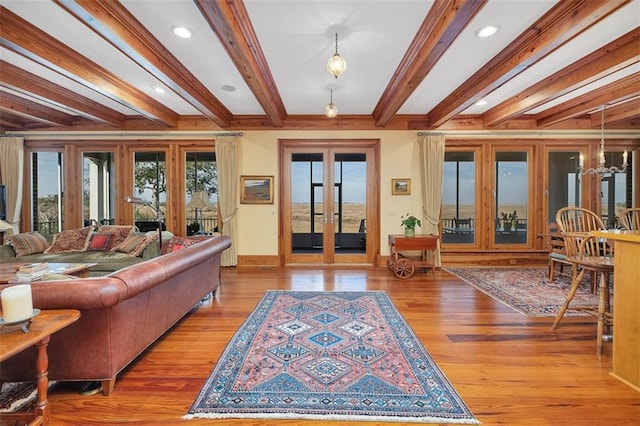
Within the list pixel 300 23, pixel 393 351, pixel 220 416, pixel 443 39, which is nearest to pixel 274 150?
pixel 300 23

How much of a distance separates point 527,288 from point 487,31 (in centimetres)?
357

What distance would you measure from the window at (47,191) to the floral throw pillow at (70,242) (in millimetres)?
2004

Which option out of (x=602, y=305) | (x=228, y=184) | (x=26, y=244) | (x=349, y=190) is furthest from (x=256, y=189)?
(x=602, y=305)

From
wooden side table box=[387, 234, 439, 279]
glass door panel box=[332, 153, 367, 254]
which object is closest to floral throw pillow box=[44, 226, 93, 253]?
glass door panel box=[332, 153, 367, 254]

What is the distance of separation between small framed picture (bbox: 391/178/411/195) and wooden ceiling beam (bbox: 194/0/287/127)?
2933 mm

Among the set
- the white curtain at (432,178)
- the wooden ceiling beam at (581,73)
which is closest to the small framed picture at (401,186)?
the white curtain at (432,178)

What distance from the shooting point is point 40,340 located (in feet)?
4.48

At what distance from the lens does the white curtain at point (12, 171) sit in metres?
5.47

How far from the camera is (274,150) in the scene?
568cm

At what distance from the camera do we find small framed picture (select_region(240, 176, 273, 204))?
5.68 metres

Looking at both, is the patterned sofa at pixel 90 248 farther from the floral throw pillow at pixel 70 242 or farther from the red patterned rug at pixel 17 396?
the red patterned rug at pixel 17 396

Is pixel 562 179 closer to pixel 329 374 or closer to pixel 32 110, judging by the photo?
pixel 329 374

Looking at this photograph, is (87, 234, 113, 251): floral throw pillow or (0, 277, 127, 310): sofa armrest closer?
(0, 277, 127, 310): sofa armrest

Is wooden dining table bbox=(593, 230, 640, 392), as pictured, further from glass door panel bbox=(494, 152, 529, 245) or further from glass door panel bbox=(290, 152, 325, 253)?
glass door panel bbox=(290, 152, 325, 253)
